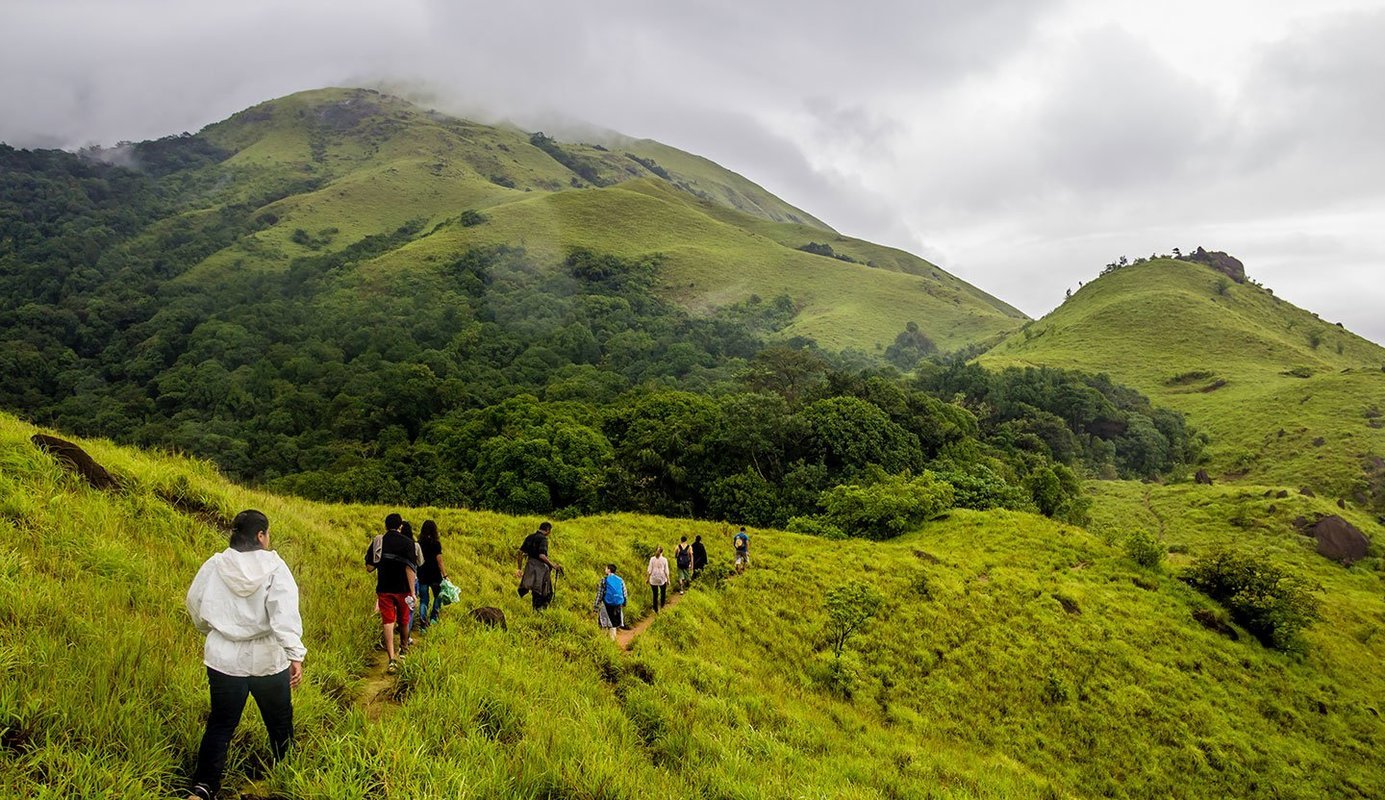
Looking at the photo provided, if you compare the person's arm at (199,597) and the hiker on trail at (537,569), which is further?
the hiker on trail at (537,569)

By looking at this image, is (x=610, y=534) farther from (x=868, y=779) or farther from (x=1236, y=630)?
(x=1236, y=630)

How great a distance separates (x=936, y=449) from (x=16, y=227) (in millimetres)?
217729

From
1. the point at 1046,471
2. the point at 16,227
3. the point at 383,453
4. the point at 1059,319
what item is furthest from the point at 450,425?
the point at 16,227

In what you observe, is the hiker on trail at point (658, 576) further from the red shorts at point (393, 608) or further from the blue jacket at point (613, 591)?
the red shorts at point (393, 608)

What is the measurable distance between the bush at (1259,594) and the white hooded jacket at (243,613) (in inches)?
1136

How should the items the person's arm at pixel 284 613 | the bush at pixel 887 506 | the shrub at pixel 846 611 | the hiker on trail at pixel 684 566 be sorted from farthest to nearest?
the bush at pixel 887 506 → the hiker on trail at pixel 684 566 → the shrub at pixel 846 611 → the person's arm at pixel 284 613

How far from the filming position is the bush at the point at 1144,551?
79.8 ft

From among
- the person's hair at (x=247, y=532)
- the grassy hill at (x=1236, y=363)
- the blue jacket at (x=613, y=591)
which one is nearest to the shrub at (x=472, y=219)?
the grassy hill at (x=1236, y=363)

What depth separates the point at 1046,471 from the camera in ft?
128

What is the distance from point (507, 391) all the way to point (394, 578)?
72.7 metres

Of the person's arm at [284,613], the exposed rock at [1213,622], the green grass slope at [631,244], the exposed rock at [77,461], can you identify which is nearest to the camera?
the person's arm at [284,613]

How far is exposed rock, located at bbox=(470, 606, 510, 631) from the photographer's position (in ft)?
27.9

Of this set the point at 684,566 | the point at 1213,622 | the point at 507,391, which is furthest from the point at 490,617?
the point at 507,391

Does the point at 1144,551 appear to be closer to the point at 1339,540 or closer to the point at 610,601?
the point at 610,601
